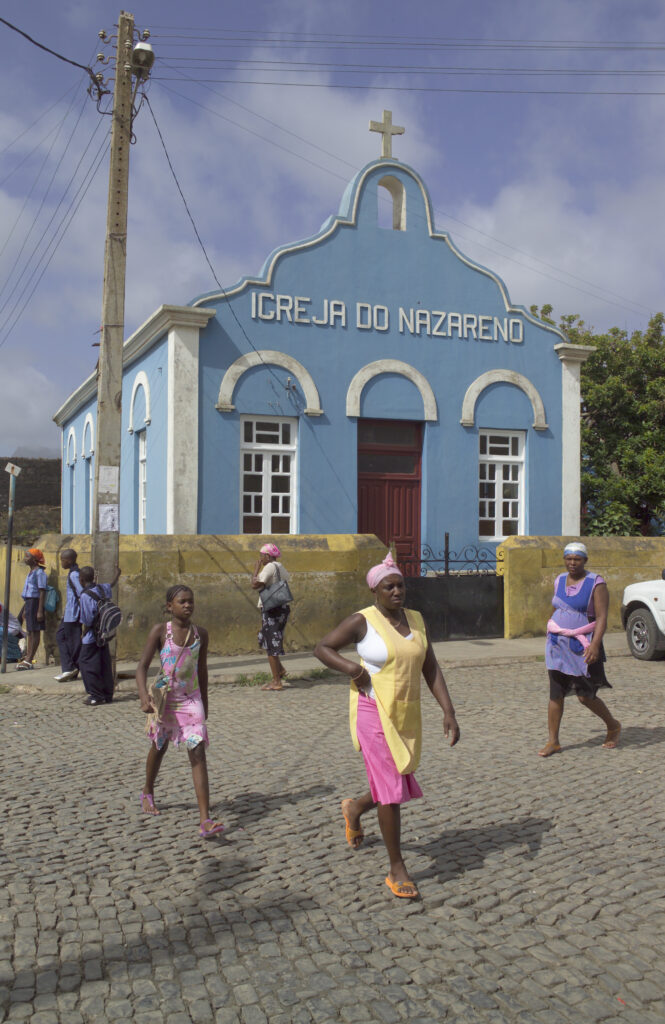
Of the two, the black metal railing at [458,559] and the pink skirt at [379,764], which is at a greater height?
the black metal railing at [458,559]

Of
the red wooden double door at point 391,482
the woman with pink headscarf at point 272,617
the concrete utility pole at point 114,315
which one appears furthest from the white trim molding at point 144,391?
the woman with pink headscarf at point 272,617

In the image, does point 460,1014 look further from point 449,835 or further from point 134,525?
point 134,525

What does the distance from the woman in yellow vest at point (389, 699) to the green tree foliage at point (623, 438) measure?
48.5ft

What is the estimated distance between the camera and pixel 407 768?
14.2ft

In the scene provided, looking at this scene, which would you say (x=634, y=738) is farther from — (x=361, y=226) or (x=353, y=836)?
(x=361, y=226)

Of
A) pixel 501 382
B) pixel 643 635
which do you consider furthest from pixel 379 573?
pixel 501 382

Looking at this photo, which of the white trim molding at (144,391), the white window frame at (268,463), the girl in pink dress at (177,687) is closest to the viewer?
the girl in pink dress at (177,687)

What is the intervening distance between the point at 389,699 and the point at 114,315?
296 inches

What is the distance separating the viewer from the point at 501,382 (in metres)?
16.8

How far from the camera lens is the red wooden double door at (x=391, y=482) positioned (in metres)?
16.0

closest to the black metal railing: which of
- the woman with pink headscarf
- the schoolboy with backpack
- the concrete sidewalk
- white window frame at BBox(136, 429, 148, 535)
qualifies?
the concrete sidewalk

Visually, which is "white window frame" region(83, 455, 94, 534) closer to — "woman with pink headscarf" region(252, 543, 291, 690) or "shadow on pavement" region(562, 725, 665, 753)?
"woman with pink headscarf" region(252, 543, 291, 690)

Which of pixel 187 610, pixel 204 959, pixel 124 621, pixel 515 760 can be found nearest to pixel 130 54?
pixel 124 621

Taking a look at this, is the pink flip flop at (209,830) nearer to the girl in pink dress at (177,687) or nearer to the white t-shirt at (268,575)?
the girl in pink dress at (177,687)
